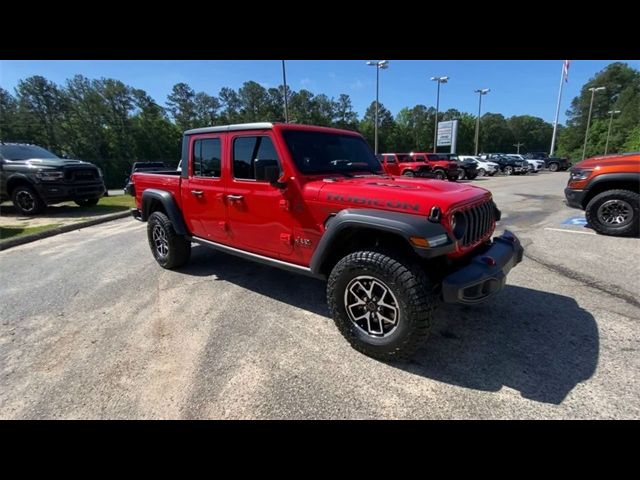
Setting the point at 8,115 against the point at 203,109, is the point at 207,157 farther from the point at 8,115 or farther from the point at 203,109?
the point at 203,109

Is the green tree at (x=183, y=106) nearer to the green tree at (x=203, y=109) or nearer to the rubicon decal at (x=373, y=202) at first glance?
the green tree at (x=203, y=109)

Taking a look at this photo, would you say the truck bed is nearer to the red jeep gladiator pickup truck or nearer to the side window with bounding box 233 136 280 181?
the red jeep gladiator pickup truck

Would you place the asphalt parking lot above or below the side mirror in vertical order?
below

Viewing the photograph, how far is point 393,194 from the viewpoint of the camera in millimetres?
2547

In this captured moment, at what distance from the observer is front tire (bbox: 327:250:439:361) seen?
7.62 feet

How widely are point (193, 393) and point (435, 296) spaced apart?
6.16 feet

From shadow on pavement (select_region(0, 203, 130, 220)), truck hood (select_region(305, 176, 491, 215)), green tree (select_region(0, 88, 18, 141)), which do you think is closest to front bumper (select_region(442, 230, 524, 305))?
truck hood (select_region(305, 176, 491, 215))

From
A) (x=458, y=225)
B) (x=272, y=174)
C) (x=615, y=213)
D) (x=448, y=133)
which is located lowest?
(x=615, y=213)

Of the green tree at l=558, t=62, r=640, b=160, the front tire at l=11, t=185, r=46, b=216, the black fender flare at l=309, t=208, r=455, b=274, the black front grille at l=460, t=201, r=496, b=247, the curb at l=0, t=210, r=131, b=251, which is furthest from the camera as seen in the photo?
the green tree at l=558, t=62, r=640, b=160

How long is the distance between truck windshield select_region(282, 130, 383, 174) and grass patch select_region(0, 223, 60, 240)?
6911 mm

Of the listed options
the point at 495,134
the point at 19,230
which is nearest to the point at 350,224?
the point at 19,230

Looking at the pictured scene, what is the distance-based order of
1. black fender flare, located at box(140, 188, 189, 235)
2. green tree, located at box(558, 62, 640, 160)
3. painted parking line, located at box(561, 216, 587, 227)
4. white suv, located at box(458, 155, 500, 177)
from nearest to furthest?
black fender flare, located at box(140, 188, 189, 235) → painted parking line, located at box(561, 216, 587, 227) → white suv, located at box(458, 155, 500, 177) → green tree, located at box(558, 62, 640, 160)

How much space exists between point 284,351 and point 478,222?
1.98 m
